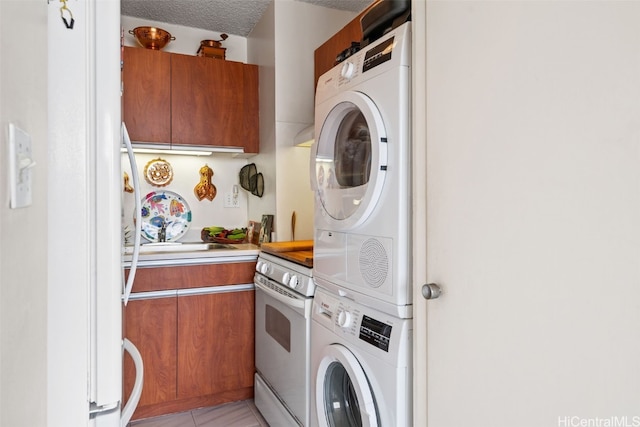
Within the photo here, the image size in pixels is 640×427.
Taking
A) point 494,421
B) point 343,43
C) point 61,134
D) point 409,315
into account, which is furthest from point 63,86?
point 343,43

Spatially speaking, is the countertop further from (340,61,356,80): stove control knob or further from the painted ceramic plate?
(340,61,356,80): stove control knob

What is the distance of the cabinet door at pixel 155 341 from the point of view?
2191 mm

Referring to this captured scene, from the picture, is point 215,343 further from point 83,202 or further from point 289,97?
point 83,202

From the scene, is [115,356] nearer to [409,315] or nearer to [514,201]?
[409,315]

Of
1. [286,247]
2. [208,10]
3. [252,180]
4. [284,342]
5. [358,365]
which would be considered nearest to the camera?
[358,365]

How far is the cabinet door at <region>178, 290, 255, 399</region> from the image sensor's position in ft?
7.52

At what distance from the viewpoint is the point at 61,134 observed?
2.66 feet

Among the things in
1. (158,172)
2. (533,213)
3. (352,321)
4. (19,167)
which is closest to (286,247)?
(352,321)

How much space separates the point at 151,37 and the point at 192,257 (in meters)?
1.49

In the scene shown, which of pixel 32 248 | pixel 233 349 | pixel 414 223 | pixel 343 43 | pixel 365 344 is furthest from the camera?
pixel 233 349

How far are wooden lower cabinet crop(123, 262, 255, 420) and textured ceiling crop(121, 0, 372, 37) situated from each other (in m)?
1.68

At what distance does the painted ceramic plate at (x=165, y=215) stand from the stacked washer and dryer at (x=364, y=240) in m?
1.60

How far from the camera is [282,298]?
6.20 feet

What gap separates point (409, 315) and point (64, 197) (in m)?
0.94
